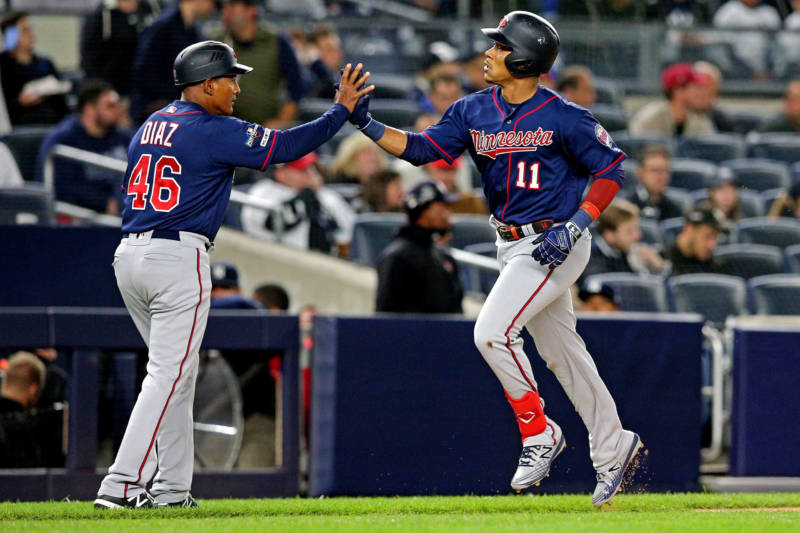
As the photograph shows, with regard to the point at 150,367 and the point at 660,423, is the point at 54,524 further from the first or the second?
the point at 660,423

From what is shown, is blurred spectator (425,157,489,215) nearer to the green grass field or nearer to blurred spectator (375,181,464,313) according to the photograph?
blurred spectator (375,181,464,313)

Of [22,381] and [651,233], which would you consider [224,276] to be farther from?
[651,233]

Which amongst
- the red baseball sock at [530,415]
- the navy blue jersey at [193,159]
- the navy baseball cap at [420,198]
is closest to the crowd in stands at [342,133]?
the navy baseball cap at [420,198]

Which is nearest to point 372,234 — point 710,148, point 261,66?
point 261,66

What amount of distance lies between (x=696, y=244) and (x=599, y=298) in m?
1.84

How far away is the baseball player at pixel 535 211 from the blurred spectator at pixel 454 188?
441 centimetres

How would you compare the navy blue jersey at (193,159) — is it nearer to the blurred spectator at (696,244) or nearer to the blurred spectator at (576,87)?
the blurred spectator at (696,244)

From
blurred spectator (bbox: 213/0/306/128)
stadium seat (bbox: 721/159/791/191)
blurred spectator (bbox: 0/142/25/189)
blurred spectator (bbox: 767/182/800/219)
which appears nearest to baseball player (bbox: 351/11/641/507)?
blurred spectator (bbox: 0/142/25/189)

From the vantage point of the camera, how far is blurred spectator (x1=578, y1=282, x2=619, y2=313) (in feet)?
28.1

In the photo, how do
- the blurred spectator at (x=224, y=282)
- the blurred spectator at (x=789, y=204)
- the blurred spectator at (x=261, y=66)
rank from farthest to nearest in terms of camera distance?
→ the blurred spectator at (x=789, y=204) → the blurred spectator at (x=261, y=66) → the blurred spectator at (x=224, y=282)

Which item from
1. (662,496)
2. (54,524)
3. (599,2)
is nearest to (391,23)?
(599,2)

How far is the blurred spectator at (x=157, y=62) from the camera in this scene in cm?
1077

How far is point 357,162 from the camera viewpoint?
10672mm

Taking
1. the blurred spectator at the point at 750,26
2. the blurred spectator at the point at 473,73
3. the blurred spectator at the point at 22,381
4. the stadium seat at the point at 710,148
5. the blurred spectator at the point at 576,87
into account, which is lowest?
the blurred spectator at the point at 22,381
